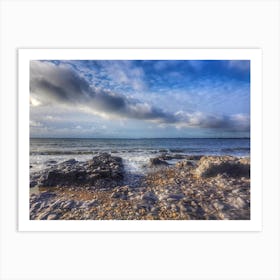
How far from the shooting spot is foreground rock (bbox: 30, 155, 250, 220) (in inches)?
58.0

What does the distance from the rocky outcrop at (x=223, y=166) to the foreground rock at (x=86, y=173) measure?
1.04 metres

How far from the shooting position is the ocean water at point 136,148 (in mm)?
1748

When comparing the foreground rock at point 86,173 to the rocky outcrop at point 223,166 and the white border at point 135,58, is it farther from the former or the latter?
the rocky outcrop at point 223,166

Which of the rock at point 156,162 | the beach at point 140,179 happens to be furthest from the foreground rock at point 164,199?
the rock at point 156,162

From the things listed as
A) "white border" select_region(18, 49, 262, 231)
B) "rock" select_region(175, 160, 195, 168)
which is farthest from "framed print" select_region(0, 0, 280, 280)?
"rock" select_region(175, 160, 195, 168)

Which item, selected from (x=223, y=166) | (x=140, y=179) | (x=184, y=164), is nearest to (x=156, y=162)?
(x=140, y=179)

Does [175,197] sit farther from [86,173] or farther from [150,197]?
[86,173]

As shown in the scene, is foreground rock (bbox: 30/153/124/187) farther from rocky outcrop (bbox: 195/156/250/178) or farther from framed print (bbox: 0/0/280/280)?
rocky outcrop (bbox: 195/156/250/178)

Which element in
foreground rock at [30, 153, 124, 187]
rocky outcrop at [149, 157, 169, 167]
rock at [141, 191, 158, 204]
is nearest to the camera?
rock at [141, 191, 158, 204]

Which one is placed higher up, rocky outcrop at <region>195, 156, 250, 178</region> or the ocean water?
the ocean water

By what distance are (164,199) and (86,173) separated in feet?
3.27

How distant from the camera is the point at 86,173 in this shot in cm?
182
